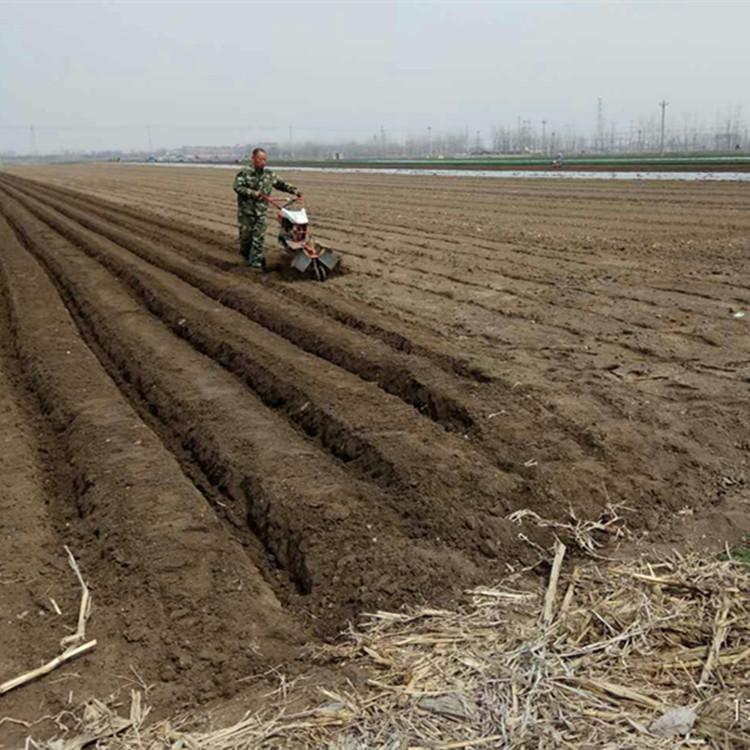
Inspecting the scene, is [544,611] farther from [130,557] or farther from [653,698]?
[130,557]

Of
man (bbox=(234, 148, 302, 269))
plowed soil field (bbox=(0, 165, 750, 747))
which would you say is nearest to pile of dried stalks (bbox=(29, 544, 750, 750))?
plowed soil field (bbox=(0, 165, 750, 747))

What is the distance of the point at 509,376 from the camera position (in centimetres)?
686

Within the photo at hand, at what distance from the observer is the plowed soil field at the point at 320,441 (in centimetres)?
391

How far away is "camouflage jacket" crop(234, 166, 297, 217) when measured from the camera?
11.9 meters

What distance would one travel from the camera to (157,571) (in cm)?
418

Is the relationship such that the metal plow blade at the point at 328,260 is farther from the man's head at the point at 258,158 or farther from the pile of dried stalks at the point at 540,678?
the pile of dried stalks at the point at 540,678

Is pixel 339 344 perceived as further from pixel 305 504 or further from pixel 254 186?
pixel 254 186

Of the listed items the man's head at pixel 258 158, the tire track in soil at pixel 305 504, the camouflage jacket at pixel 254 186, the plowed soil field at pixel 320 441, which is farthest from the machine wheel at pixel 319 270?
the tire track in soil at pixel 305 504

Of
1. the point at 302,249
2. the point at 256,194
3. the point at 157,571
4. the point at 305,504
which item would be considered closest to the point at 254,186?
the point at 256,194

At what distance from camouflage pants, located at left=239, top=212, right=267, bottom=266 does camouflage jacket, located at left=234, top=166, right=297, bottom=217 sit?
0.36ft

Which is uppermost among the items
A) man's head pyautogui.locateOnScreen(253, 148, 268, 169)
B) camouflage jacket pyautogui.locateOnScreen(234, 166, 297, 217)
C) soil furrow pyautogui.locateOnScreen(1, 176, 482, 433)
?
man's head pyautogui.locateOnScreen(253, 148, 268, 169)

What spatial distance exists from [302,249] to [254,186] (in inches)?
56.6

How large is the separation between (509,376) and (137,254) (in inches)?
402

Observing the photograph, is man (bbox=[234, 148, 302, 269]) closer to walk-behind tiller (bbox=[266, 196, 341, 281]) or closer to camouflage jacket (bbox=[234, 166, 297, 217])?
camouflage jacket (bbox=[234, 166, 297, 217])
